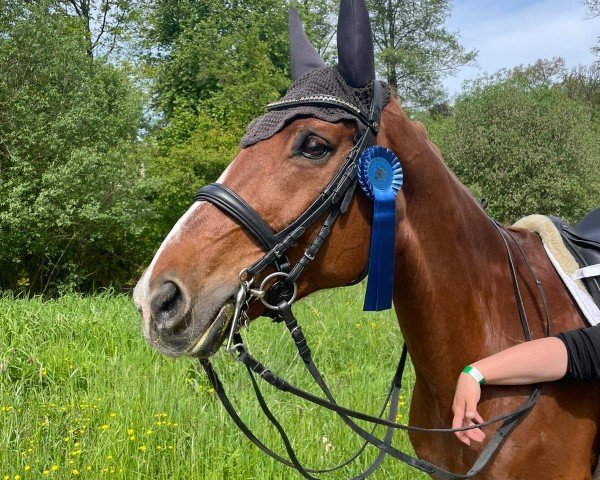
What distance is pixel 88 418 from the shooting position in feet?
11.8

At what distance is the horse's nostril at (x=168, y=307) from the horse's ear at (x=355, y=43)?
2.72 feet

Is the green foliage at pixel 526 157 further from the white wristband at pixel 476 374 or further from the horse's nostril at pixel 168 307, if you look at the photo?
the horse's nostril at pixel 168 307

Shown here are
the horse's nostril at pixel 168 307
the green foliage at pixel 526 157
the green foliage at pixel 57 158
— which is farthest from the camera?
the green foliage at pixel 526 157

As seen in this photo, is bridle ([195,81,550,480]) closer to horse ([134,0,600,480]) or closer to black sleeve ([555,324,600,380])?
horse ([134,0,600,480])

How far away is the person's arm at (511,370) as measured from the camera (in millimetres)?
1641

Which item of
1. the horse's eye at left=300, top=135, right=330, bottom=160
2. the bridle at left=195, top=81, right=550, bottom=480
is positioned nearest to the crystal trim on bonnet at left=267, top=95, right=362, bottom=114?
the bridle at left=195, top=81, right=550, bottom=480

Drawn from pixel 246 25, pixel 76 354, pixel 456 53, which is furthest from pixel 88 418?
pixel 456 53

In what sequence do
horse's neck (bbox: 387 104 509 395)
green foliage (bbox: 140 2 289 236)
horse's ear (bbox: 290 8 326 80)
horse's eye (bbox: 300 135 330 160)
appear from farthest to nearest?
green foliage (bbox: 140 2 289 236) → horse's ear (bbox: 290 8 326 80) → horse's neck (bbox: 387 104 509 395) → horse's eye (bbox: 300 135 330 160)

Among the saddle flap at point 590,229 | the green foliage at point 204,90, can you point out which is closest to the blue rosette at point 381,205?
the saddle flap at point 590,229

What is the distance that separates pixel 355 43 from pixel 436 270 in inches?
30.1

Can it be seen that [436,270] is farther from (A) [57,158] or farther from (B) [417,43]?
(B) [417,43]

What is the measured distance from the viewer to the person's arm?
1641 millimetres

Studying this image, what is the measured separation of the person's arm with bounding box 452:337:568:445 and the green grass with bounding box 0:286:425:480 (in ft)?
5.92

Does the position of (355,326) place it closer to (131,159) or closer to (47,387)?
(47,387)
